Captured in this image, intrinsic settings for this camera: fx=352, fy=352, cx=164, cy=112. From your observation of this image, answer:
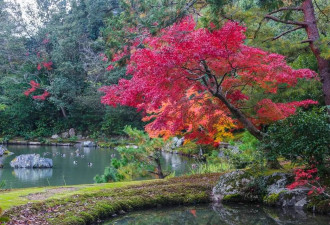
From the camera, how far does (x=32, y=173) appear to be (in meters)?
13.7

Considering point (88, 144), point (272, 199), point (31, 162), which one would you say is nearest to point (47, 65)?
point (88, 144)

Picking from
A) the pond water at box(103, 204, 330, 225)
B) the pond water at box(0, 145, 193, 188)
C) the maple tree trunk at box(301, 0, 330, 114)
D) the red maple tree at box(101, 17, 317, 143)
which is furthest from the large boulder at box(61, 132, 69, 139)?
the maple tree trunk at box(301, 0, 330, 114)

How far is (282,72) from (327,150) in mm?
1698

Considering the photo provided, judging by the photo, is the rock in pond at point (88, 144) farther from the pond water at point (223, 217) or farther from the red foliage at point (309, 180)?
the red foliage at point (309, 180)

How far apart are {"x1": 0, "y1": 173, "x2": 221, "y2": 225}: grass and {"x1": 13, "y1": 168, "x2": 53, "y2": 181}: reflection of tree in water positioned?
6.00 m

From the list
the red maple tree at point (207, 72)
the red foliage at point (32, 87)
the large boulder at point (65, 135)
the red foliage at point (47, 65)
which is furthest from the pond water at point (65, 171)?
the red foliage at point (47, 65)

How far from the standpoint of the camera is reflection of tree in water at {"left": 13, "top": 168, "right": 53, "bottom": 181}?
12.8 metres

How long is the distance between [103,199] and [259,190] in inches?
123

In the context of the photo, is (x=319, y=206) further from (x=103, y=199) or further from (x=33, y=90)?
(x=33, y=90)

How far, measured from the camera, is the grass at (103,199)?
5295 millimetres

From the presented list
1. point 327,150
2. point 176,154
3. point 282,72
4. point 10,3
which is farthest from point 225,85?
point 10,3

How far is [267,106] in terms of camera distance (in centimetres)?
713

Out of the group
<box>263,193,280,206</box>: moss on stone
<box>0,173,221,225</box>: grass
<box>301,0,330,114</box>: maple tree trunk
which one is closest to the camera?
<box>0,173,221,225</box>: grass

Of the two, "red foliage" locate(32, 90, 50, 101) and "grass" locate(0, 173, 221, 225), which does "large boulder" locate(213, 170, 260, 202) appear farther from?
"red foliage" locate(32, 90, 50, 101)
